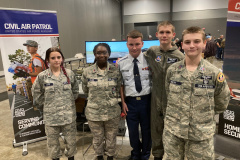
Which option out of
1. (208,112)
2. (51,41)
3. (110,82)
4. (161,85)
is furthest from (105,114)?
(51,41)

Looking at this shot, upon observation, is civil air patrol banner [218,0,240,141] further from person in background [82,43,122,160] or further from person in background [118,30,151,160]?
person in background [82,43,122,160]

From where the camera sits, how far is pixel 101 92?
192 cm

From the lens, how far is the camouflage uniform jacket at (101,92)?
6.30ft

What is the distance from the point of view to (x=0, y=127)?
11.1ft

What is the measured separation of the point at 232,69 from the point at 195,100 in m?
1.23

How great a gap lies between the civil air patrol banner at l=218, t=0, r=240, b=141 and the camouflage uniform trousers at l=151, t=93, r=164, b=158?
3.18 feet

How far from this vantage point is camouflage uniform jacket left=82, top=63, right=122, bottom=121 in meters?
1.92

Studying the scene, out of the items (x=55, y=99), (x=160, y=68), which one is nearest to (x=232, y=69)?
(x=160, y=68)

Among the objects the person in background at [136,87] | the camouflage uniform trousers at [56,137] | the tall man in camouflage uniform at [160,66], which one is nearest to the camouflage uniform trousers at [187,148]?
the tall man in camouflage uniform at [160,66]

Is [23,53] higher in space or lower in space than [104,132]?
higher

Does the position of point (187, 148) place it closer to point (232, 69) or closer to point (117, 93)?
point (117, 93)

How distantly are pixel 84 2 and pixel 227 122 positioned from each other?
1080 centimetres

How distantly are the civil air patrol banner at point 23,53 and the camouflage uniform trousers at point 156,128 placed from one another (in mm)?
1746

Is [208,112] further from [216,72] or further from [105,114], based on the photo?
[105,114]
